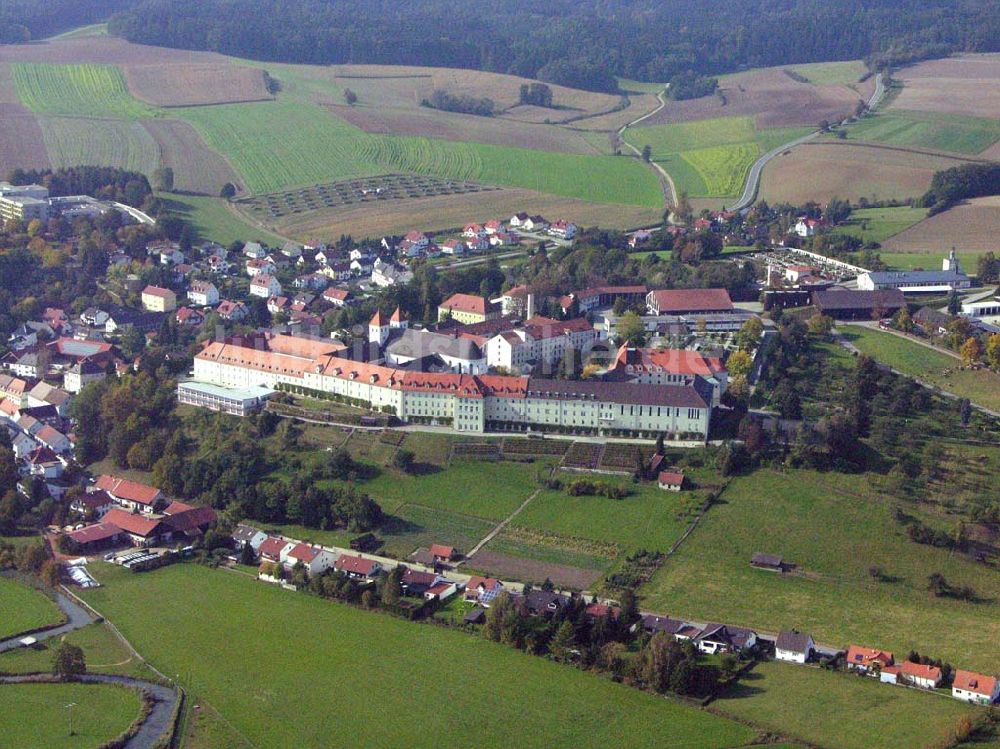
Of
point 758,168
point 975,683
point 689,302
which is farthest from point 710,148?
point 975,683

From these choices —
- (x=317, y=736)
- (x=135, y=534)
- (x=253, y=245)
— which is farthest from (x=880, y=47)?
(x=317, y=736)

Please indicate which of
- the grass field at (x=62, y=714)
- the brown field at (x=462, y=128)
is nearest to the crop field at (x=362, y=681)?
the grass field at (x=62, y=714)

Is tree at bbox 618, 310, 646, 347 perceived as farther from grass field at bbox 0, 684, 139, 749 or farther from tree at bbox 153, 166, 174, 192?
tree at bbox 153, 166, 174, 192

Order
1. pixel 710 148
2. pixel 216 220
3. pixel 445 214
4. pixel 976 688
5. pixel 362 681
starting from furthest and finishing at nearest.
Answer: pixel 710 148 < pixel 445 214 < pixel 216 220 < pixel 362 681 < pixel 976 688

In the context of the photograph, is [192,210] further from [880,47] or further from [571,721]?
[880,47]

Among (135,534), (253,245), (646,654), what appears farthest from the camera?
(253,245)

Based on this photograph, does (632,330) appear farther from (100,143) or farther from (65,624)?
(100,143)
